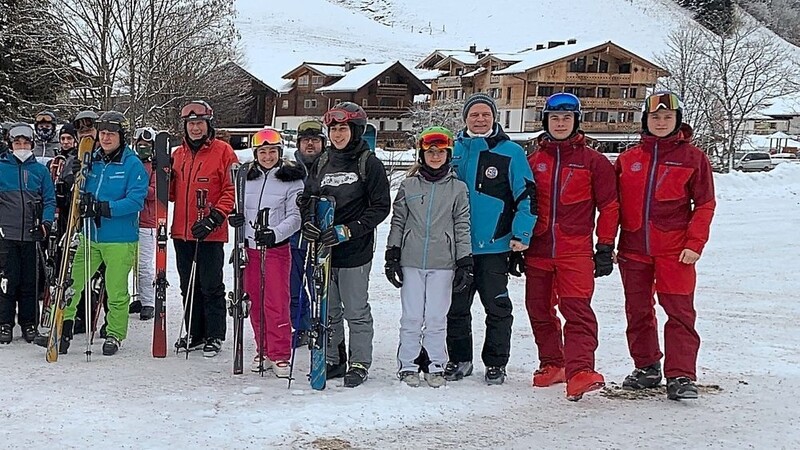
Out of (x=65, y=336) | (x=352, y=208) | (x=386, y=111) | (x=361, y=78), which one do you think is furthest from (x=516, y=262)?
(x=361, y=78)

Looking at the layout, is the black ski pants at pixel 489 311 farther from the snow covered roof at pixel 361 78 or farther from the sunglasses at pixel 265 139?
the snow covered roof at pixel 361 78

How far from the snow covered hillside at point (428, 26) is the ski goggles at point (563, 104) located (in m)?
62.5

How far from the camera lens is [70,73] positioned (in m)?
19.7

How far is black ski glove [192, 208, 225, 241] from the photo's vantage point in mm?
5555

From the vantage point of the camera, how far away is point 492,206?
5277mm

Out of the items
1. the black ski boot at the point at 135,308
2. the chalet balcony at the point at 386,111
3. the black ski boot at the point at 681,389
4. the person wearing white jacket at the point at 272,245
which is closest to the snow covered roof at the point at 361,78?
the chalet balcony at the point at 386,111

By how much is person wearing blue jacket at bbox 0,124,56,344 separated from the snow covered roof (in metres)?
46.4

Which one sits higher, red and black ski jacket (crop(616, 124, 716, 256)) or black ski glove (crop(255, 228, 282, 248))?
red and black ski jacket (crop(616, 124, 716, 256))

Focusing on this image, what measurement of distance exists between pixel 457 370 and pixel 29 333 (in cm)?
371

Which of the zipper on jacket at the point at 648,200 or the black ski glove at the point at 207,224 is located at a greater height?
the zipper on jacket at the point at 648,200

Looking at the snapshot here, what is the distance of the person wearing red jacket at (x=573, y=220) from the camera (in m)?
5.14

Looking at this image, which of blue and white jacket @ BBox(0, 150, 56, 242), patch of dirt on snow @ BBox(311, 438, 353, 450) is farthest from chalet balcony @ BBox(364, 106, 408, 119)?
patch of dirt on snow @ BBox(311, 438, 353, 450)

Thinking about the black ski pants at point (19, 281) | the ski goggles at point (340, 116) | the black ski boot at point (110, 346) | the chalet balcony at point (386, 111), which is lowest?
the black ski boot at point (110, 346)

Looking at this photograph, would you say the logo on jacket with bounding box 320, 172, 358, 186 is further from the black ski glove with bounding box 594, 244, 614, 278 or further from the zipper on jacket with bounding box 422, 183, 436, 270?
the black ski glove with bounding box 594, 244, 614, 278
